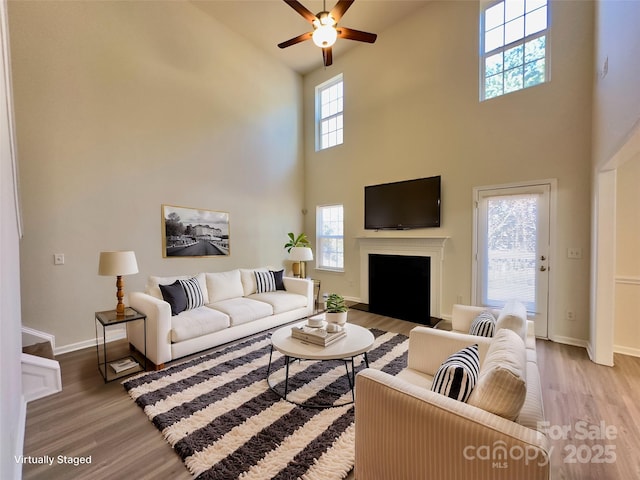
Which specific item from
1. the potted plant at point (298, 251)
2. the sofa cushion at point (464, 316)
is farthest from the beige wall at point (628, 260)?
the potted plant at point (298, 251)

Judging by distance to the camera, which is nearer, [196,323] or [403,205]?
[196,323]

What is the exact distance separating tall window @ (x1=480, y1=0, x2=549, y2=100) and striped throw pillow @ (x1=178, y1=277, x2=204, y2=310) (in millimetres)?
4742

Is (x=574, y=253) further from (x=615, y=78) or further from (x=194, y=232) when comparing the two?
(x=194, y=232)

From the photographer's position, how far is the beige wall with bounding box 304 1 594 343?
11.1ft

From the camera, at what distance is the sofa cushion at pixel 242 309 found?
3.43m

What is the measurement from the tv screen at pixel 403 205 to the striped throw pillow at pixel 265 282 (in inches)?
80.3

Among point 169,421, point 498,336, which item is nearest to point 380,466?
point 498,336

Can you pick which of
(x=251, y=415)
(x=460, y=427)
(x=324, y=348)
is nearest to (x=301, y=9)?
(x=324, y=348)

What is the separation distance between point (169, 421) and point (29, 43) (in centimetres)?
411

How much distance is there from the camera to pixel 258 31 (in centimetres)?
497

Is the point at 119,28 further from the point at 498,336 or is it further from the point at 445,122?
the point at 498,336

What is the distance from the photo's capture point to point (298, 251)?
5082mm

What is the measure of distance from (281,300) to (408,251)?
7.46 feet

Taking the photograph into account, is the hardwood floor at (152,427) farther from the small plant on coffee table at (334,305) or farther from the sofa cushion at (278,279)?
the sofa cushion at (278,279)
